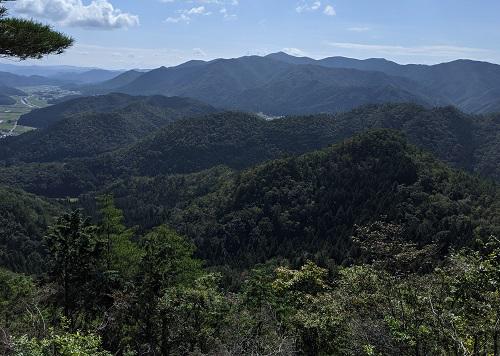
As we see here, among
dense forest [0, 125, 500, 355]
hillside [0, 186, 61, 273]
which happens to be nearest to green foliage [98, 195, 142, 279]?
dense forest [0, 125, 500, 355]

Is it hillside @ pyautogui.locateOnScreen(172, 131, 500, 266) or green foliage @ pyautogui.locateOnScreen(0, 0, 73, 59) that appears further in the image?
hillside @ pyautogui.locateOnScreen(172, 131, 500, 266)

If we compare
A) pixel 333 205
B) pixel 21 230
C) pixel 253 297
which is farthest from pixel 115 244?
pixel 21 230

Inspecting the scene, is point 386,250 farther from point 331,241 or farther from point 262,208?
point 262,208

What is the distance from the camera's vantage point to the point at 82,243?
3741 centimetres

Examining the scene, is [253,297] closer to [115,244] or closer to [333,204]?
[115,244]

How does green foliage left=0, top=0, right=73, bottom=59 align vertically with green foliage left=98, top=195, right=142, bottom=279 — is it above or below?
above

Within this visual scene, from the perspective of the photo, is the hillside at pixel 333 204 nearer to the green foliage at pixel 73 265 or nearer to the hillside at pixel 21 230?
the hillside at pixel 21 230

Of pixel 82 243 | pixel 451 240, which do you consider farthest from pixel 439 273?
pixel 451 240

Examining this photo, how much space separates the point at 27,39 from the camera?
15.7 metres

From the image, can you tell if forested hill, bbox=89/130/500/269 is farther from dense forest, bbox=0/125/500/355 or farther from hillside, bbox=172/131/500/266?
dense forest, bbox=0/125/500/355

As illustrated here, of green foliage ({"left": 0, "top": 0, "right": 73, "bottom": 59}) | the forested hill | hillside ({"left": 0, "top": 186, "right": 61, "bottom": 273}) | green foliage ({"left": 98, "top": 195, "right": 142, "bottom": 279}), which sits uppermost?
green foliage ({"left": 0, "top": 0, "right": 73, "bottom": 59})

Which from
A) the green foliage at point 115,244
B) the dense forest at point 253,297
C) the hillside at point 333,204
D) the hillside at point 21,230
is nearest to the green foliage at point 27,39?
the dense forest at point 253,297

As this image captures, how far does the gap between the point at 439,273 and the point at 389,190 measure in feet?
436

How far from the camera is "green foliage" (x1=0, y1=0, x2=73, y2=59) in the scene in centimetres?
1509
